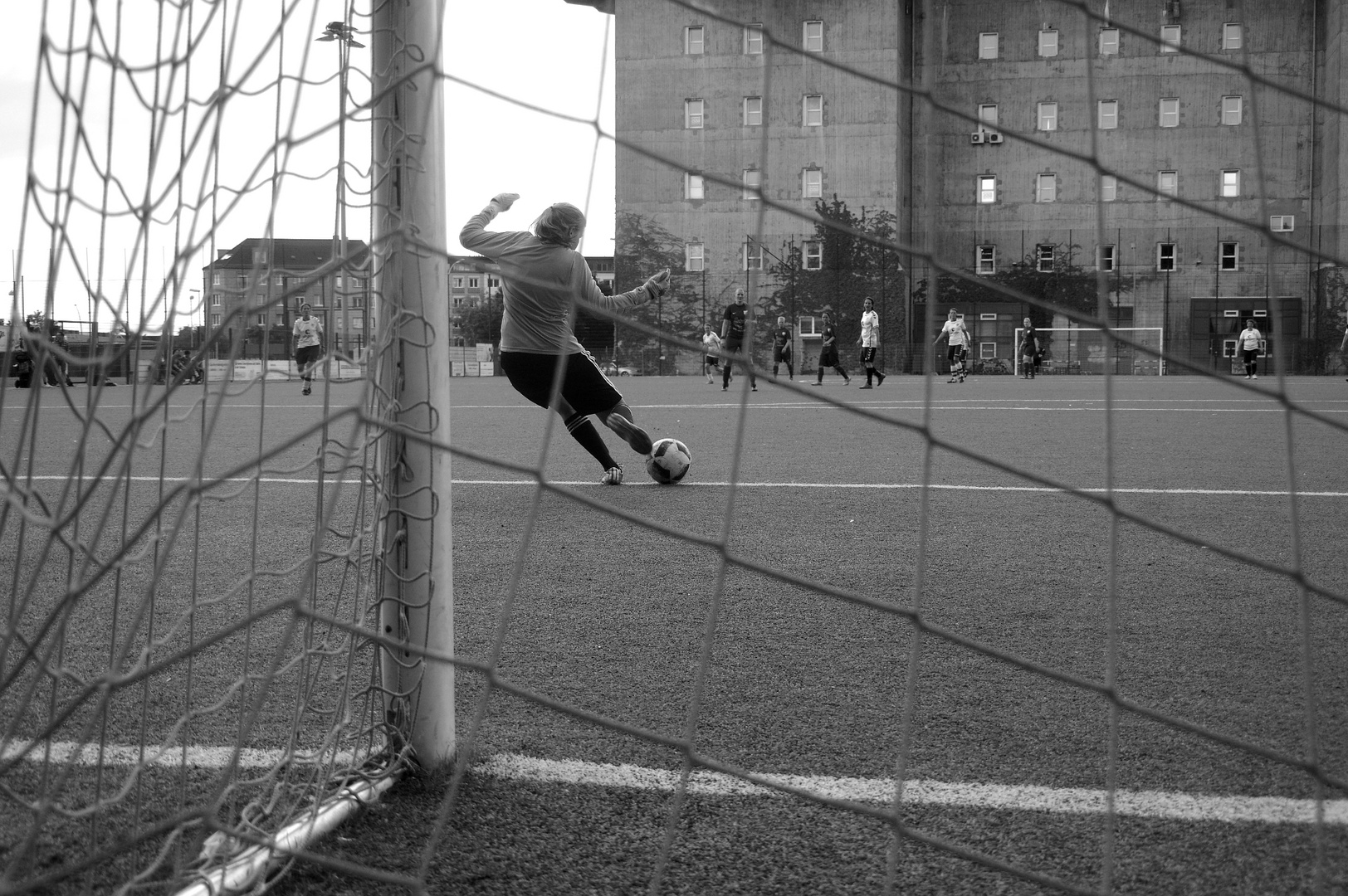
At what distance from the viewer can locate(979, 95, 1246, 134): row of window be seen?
40469 mm

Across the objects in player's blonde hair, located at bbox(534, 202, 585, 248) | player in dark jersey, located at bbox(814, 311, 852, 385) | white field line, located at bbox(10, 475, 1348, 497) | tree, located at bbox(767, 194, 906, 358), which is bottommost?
white field line, located at bbox(10, 475, 1348, 497)

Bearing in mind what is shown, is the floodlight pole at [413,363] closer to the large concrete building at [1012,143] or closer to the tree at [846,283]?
the tree at [846,283]

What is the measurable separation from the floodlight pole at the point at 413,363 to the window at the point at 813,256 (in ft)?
128

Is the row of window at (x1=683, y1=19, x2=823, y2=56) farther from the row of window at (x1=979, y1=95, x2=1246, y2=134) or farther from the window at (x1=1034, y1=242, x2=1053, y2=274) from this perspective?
the window at (x1=1034, y1=242, x2=1053, y2=274)

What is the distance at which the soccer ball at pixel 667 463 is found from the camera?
21.4ft

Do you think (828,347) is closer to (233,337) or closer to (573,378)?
(573,378)

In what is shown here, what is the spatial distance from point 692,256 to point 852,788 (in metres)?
39.9

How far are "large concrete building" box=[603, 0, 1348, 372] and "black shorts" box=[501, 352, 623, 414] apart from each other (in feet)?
108

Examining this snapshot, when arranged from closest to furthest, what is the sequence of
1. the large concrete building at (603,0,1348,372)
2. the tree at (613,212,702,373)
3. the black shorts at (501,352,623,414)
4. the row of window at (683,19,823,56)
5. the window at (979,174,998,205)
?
the black shorts at (501,352,623,414)
the large concrete building at (603,0,1348,372)
the row of window at (683,19,823,56)
the tree at (613,212,702,373)
the window at (979,174,998,205)

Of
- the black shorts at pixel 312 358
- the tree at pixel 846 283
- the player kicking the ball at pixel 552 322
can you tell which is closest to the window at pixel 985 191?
the tree at pixel 846 283

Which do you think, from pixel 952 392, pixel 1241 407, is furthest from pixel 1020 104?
pixel 1241 407

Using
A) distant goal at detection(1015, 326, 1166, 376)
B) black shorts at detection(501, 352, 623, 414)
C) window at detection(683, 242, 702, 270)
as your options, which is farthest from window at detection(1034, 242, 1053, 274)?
black shorts at detection(501, 352, 623, 414)

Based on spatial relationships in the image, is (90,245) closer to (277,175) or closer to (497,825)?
(277,175)

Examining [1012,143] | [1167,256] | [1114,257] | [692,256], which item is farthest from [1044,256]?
[692,256]
